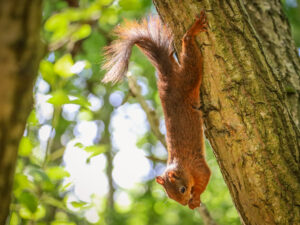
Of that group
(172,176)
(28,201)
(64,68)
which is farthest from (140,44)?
(28,201)

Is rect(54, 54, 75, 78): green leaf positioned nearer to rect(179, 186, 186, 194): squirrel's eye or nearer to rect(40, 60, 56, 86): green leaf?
rect(40, 60, 56, 86): green leaf

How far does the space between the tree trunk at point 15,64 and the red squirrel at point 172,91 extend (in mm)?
1842

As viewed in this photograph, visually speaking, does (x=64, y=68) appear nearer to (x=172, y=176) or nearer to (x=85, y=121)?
(x=172, y=176)

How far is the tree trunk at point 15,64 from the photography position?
69cm

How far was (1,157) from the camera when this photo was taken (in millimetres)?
772

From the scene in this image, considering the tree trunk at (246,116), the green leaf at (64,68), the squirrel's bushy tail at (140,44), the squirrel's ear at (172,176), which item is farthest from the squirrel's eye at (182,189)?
the green leaf at (64,68)

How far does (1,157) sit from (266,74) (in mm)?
1666

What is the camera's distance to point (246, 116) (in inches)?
79.2

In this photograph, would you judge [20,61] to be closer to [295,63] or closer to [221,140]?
[221,140]

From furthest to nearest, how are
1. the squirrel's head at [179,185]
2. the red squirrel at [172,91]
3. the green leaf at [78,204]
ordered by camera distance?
the squirrel's head at [179,185] → the red squirrel at [172,91] → the green leaf at [78,204]

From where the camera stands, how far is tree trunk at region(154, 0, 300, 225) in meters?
2.00

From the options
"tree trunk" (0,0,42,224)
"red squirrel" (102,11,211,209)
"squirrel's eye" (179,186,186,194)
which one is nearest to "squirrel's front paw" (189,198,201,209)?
"red squirrel" (102,11,211,209)

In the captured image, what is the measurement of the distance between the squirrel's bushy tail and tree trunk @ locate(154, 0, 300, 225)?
0.81 meters

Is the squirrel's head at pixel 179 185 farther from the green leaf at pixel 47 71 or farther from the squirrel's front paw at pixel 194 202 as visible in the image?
the green leaf at pixel 47 71
